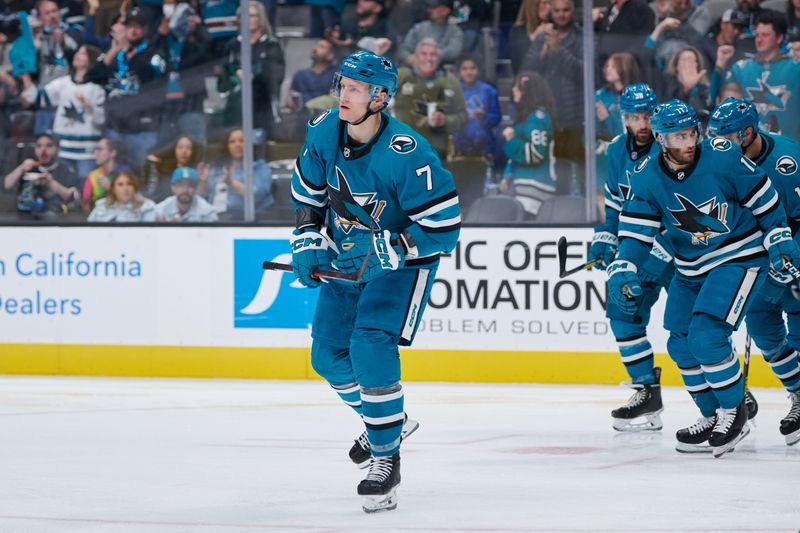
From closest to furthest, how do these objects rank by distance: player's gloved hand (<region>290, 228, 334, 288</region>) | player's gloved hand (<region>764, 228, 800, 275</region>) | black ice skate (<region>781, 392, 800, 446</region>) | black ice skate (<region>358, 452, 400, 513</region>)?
black ice skate (<region>358, 452, 400, 513</region>), player's gloved hand (<region>290, 228, 334, 288</region>), player's gloved hand (<region>764, 228, 800, 275</region>), black ice skate (<region>781, 392, 800, 446</region>)

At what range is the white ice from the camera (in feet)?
12.9

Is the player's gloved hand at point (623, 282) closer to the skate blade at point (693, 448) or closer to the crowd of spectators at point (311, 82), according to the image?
the skate blade at point (693, 448)

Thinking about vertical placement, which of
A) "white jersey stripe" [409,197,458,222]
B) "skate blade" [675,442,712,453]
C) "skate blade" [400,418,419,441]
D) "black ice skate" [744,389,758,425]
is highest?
"white jersey stripe" [409,197,458,222]

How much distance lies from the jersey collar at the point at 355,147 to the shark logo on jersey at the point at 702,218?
1.29 metres

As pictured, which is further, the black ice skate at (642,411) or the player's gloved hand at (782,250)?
the black ice skate at (642,411)

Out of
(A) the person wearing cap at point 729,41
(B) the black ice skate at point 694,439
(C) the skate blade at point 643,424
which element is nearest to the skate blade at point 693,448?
(B) the black ice skate at point 694,439

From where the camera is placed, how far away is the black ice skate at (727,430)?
203 inches

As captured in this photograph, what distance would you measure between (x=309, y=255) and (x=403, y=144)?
0.42 metres

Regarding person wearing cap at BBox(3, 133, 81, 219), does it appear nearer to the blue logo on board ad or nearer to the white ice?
the blue logo on board ad

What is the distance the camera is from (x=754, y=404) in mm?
5965

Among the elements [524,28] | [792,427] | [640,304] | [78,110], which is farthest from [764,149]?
[78,110]

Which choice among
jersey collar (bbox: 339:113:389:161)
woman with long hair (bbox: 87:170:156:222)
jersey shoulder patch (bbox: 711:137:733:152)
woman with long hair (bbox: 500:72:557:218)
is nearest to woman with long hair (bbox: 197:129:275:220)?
woman with long hair (bbox: 87:170:156:222)

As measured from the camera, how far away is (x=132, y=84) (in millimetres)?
8336

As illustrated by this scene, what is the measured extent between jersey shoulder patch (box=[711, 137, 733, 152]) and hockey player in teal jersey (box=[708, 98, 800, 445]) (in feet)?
0.56
